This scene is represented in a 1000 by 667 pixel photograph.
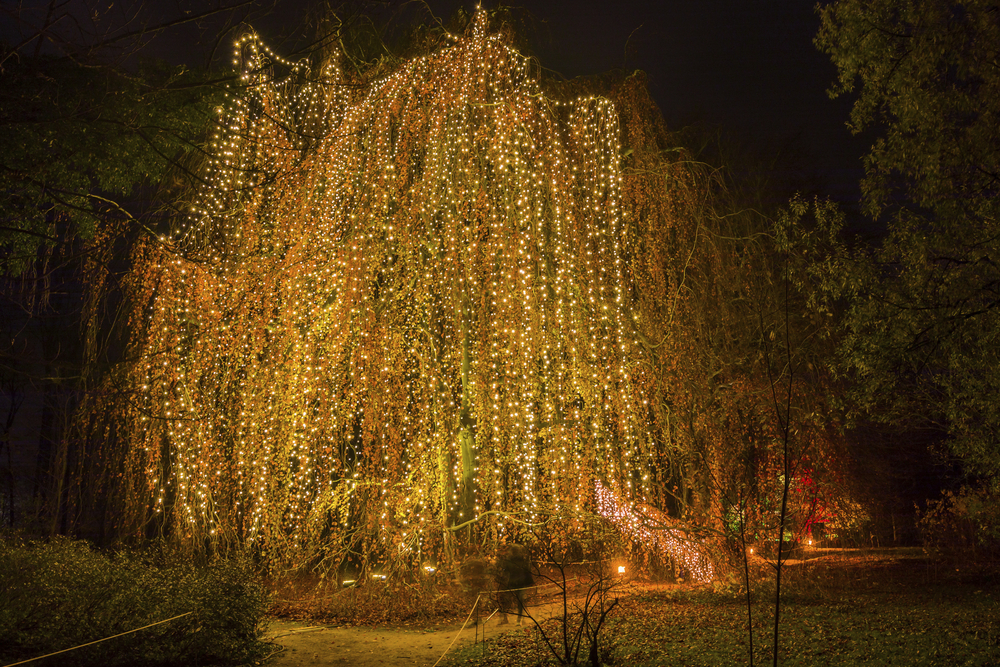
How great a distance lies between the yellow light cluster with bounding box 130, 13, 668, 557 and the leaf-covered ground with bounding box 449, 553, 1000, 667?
1269mm

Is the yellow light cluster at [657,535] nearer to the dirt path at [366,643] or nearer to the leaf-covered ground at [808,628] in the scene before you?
the leaf-covered ground at [808,628]

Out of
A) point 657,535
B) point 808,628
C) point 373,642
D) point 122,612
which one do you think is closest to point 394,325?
point 373,642

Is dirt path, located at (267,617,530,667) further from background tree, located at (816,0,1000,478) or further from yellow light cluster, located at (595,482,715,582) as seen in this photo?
background tree, located at (816,0,1000,478)

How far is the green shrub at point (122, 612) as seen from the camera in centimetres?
438

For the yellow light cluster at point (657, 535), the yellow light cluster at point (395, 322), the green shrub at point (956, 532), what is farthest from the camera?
the green shrub at point (956, 532)

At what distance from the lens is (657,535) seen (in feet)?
24.9

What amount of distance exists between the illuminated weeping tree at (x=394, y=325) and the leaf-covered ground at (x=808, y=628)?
1216mm

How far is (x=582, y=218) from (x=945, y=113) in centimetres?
314

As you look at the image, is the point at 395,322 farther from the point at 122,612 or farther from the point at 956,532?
the point at 956,532

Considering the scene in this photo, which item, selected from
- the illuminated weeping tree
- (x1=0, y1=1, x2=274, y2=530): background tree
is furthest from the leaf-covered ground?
(x1=0, y1=1, x2=274, y2=530): background tree

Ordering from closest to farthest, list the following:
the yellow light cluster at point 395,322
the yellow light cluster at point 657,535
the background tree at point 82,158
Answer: the background tree at point 82,158 < the yellow light cluster at point 395,322 < the yellow light cluster at point 657,535

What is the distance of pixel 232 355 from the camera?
6.50 m

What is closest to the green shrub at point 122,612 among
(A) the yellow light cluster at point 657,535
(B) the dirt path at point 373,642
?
(B) the dirt path at point 373,642

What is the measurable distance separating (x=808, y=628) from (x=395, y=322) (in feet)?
14.7
